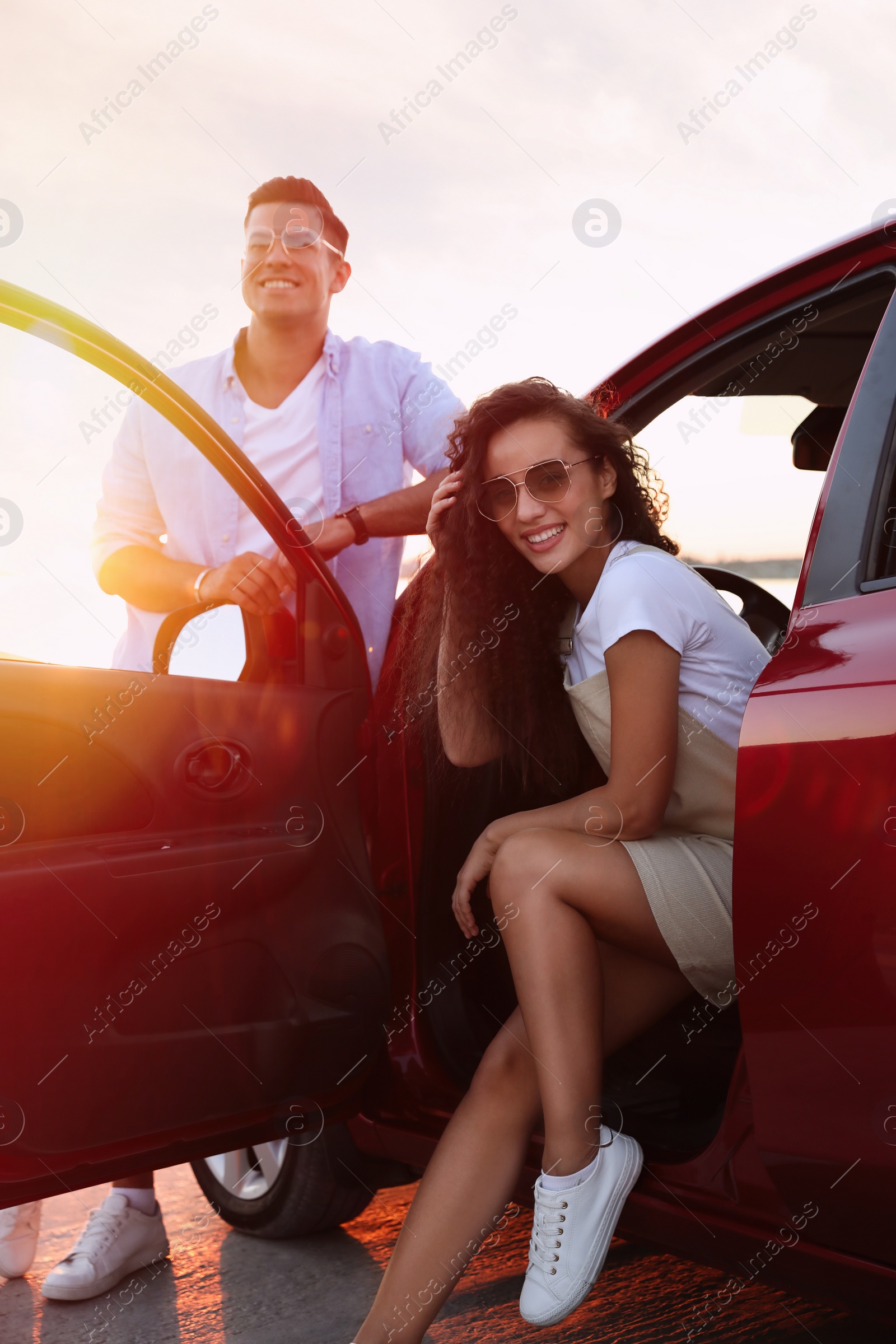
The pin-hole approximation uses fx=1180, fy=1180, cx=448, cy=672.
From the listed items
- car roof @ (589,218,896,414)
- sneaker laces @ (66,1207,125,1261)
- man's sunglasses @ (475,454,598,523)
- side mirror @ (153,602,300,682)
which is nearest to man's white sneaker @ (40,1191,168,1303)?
sneaker laces @ (66,1207,125,1261)

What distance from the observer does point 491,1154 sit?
1790 mm

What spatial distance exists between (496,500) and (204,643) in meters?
0.57

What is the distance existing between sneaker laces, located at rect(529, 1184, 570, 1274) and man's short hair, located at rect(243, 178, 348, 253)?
2.09 metres

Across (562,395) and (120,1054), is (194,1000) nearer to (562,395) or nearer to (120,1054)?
(120,1054)

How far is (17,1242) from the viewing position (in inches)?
93.4

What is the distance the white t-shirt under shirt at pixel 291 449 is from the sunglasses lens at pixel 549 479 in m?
0.71

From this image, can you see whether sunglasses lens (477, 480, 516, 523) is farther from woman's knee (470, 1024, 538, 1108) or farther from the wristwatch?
woman's knee (470, 1024, 538, 1108)

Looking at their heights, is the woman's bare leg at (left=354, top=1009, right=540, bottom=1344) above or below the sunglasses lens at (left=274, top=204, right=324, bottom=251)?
below

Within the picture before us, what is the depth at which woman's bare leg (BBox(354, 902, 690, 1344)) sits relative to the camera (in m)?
1.71

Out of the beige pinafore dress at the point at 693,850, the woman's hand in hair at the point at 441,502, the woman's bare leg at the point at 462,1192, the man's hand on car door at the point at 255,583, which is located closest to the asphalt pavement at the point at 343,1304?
the woman's bare leg at the point at 462,1192

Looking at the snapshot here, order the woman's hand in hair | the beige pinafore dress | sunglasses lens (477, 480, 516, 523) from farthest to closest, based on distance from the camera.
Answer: the woman's hand in hair < sunglasses lens (477, 480, 516, 523) < the beige pinafore dress

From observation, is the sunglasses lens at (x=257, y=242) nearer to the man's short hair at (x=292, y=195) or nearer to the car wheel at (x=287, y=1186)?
the man's short hair at (x=292, y=195)

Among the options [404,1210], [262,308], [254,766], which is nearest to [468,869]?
[254,766]

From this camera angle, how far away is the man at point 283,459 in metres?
2.27
